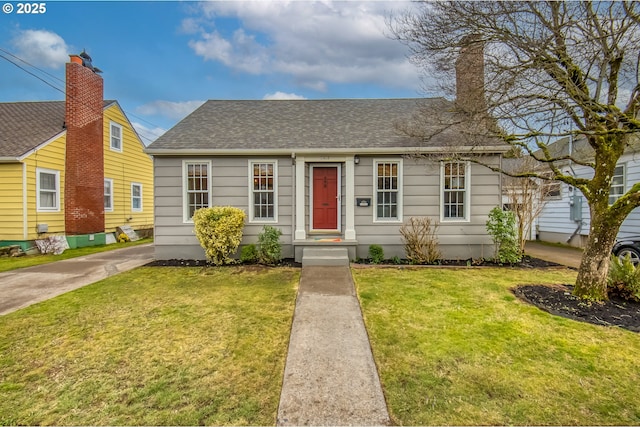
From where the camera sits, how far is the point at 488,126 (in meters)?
5.00

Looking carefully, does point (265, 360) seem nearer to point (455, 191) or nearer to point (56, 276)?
point (56, 276)

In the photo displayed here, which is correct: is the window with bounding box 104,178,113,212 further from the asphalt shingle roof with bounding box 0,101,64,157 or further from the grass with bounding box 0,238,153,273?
the asphalt shingle roof with bounding box 0,101,64,157

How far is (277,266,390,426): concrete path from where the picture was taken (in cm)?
232

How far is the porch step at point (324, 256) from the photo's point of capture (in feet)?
24.3

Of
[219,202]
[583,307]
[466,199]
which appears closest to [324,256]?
[219,202]

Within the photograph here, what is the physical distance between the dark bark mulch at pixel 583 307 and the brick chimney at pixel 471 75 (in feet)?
10.6

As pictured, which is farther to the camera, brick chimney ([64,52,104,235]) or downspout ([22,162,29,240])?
brick chimney ([64,52,104,235])

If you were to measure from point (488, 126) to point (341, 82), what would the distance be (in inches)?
394

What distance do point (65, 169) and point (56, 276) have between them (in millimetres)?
6380

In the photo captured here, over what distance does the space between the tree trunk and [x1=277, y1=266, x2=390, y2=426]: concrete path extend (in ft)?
12.2

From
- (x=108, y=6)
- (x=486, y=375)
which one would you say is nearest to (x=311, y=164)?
(x=486, y=375)

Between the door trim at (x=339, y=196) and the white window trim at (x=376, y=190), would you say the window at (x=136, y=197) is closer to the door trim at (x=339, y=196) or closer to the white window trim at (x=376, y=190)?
the door trim at (x=339, y=196)

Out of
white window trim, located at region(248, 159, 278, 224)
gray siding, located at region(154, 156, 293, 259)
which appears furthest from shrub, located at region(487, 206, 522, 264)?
white window trim, located at region(248, 159, 278, 224)

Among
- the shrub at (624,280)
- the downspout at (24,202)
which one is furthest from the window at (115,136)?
the shrub at (624,280)
